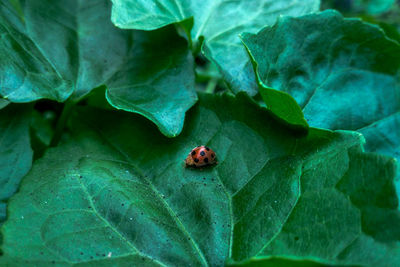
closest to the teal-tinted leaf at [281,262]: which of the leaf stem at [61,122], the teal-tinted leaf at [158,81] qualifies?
the teal-tinted leaf at [158,81]

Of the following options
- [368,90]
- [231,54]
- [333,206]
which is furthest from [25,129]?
[368,90]

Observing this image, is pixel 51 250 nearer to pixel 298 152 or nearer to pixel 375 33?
pixel 298 152

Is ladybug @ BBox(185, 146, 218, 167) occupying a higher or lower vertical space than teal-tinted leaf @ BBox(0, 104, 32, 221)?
higher

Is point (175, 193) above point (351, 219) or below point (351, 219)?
below

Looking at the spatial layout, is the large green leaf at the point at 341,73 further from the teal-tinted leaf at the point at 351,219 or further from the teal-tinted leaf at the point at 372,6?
the teal-tinted leaf at the point at 372,6

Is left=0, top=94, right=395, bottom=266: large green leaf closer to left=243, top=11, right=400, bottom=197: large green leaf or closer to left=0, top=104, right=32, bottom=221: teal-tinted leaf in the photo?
left=0, top=104, right=32, bottom=221: teal-tinted leaf

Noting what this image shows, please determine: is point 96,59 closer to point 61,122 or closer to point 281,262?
point 61,122

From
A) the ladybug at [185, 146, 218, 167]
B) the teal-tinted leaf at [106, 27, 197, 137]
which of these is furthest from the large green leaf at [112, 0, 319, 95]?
the ladybug at [185, 146, 218, 167]

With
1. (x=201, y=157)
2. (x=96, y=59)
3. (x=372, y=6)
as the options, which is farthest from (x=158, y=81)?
(x=372, y=6)
